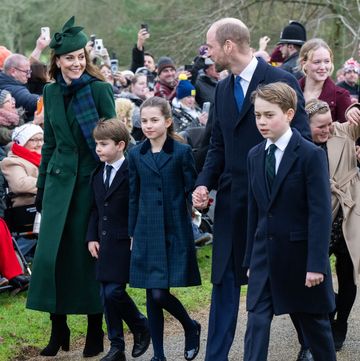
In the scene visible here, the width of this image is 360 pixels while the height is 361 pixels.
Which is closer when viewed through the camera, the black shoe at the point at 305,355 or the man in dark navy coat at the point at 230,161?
the man in dark navy coat at the point at 230,161

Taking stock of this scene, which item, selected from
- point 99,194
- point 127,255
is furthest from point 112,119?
point 127,255

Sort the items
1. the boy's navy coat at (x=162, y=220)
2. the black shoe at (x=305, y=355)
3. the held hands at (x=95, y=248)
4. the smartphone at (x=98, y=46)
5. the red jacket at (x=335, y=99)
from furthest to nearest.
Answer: the smartphone at (x=98, y=46), the red jacket at (x=335, y=99), the held hands at (x=95, y=248), the black shoe at (x=305, y=355), the boy's navy coat at (x=162, y=220)

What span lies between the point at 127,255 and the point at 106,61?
8.05 m

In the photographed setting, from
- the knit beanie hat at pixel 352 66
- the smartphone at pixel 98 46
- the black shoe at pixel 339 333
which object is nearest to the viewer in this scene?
the black shoe at pixel 339 333

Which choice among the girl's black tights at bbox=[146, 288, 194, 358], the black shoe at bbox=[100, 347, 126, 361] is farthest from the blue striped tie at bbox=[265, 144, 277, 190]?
the black shoe at bbox=[100, 347, 126, 361]

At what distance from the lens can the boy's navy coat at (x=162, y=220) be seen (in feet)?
18.9

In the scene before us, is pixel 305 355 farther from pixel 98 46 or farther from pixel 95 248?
pixel 98 46

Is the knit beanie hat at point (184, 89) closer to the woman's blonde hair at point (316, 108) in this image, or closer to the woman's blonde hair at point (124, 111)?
the woman's blonde hair at point (124, 111)

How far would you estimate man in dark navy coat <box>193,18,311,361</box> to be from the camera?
5.49 meters

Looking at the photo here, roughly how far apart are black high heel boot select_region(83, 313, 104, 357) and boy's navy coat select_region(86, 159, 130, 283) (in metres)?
0.49

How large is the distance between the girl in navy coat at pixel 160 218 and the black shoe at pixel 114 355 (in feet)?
0.92

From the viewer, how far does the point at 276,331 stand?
22.3 ft

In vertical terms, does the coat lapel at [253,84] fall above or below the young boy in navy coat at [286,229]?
above

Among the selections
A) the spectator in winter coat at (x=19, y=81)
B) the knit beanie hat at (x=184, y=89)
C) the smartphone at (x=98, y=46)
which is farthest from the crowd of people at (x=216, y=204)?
the smartphone at (x=98, y=46)
